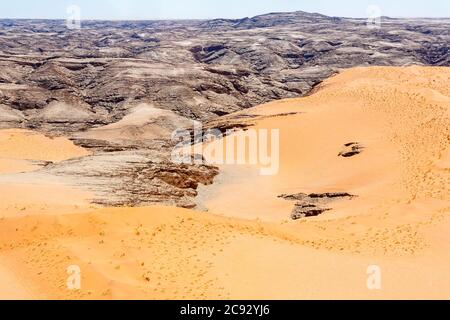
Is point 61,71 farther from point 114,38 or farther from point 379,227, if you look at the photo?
point 114,38

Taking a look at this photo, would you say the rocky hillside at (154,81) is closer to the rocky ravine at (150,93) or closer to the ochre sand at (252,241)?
the rocky ravine at (150,93)

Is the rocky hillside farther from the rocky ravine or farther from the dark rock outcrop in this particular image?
the dark rock outcrop

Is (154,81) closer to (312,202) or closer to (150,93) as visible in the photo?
(150,93)

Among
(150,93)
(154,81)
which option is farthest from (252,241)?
(154,81)

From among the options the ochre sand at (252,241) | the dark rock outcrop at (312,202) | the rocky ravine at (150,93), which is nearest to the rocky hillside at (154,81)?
the rocky ravine at (150,93)

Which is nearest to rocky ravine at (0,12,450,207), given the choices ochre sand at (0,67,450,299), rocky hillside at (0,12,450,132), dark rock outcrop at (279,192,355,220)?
rocky hillside at (0,12,450,132)

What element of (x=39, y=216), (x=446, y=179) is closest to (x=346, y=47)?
(x=446, y=179)
